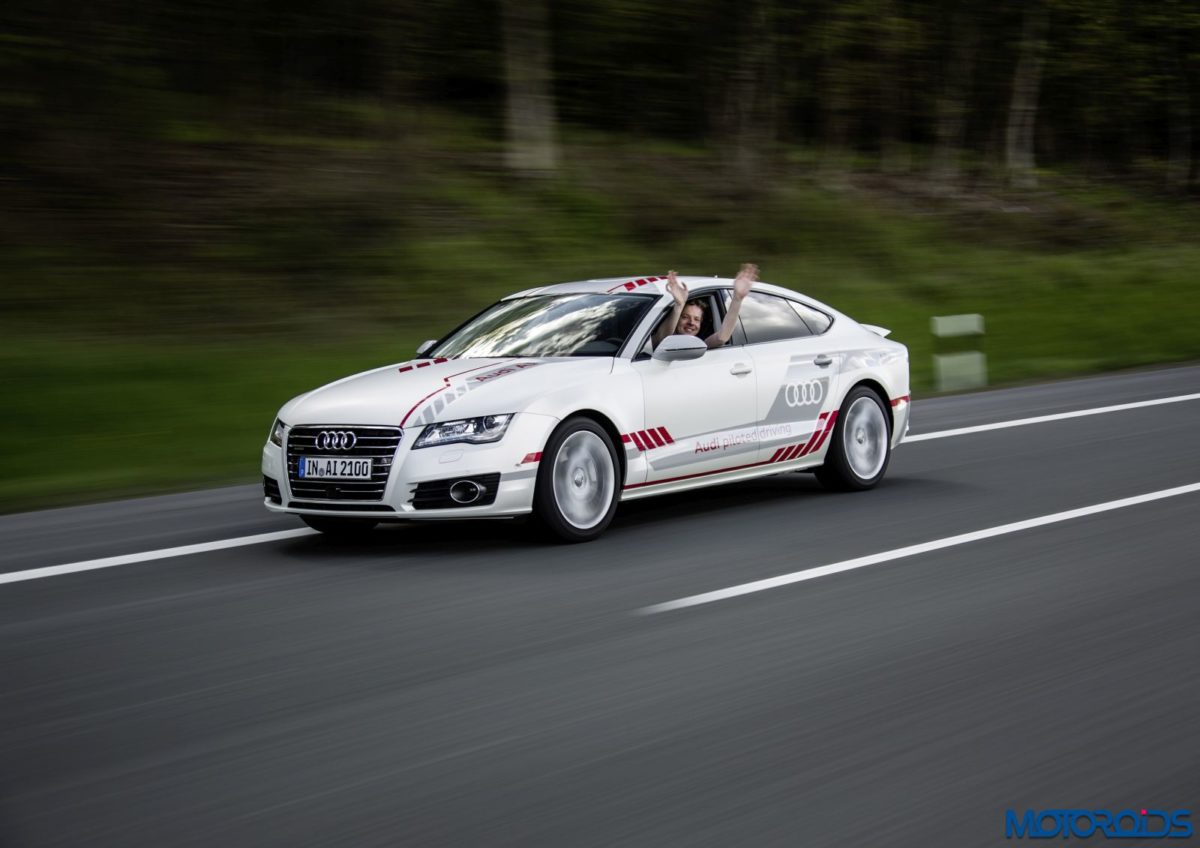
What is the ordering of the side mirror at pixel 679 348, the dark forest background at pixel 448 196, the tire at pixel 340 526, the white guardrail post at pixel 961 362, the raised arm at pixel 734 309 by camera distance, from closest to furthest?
the tire at pixel 340 526, the side mirror at pixel 679 348, the raised arm at pixel 734 309, the dark forest background at pixel 448 196, the white guardrail post at pixel 961 362

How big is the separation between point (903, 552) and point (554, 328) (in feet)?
8.33

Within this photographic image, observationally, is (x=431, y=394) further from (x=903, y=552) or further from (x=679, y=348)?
(x=903, y=552)

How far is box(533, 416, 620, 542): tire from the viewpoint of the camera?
808 centimetres

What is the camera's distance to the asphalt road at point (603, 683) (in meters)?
4.21

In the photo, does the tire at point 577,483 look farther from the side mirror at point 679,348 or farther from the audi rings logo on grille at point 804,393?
the audi rings logo on grille at point 804,393

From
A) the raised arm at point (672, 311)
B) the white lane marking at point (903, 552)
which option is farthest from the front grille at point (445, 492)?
the raised arm at point (672, 311)

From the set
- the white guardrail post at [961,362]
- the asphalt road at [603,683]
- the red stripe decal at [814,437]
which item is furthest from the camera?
the white guardrail post at [961,362]

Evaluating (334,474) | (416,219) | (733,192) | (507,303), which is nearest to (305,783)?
(334,474)

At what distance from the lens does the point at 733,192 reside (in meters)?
31.4

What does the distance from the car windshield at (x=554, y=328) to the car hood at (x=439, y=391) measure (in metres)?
0.23

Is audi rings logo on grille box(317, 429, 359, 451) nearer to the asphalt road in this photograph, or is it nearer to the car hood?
the car hood

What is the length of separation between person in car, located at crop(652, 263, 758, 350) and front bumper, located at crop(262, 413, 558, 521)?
1396 millimetres

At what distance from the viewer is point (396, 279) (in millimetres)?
20828

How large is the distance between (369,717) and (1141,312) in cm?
2477
